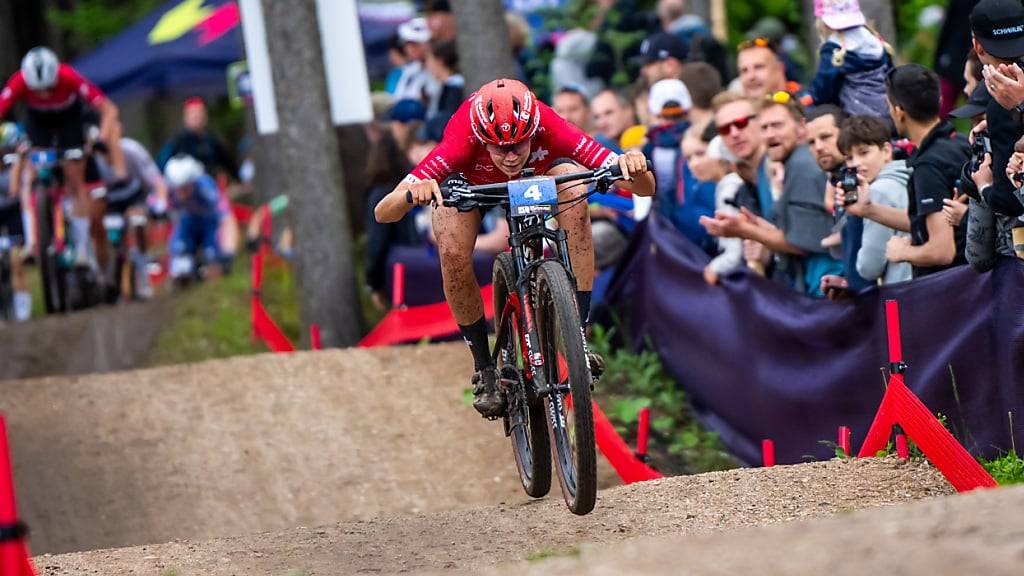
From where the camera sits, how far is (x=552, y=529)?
7336mm

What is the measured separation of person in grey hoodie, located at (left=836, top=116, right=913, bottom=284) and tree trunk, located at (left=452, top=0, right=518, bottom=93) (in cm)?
548

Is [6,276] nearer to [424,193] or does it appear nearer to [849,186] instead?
[424,193]

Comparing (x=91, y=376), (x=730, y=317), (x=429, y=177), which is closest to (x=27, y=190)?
(x=91, y=376)

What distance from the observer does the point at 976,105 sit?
7516 millimetres

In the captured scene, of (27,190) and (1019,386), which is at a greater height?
(27,190)

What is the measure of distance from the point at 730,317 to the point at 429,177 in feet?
11.3

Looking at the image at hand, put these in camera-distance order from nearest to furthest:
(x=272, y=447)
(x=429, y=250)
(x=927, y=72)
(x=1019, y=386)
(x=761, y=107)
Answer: (x=1019, y=386), (x=927, y=72), (x=761, y=107), (x=272, y=447), (x=429, y=250)

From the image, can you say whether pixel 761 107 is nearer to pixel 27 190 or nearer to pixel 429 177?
pixel 429 177

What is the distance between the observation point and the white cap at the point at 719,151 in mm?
10477

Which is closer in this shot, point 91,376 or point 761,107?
point 761,107

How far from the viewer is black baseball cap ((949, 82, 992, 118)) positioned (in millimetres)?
7449

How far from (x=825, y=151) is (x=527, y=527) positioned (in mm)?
2873

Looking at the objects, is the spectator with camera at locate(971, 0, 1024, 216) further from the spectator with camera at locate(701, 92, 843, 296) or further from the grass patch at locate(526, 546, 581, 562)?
the grass patch at locate(526, 546, 581, 562)

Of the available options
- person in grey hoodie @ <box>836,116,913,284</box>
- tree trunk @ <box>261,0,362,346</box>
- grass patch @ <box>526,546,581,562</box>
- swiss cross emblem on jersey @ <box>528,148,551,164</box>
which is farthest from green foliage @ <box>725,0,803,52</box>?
grass patch @ <box>526,546,581,562</box>
